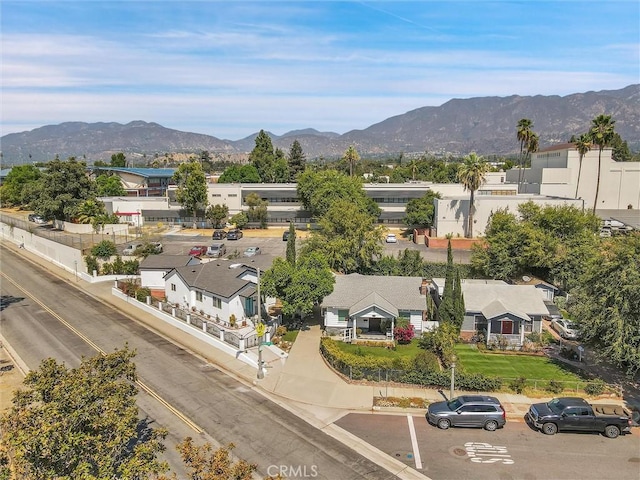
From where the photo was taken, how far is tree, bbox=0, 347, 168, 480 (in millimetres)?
12280

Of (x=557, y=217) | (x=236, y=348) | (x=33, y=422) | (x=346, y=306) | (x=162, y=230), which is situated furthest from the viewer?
(x=162, y=230)

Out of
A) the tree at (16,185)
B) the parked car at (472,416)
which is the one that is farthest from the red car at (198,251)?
the tree at (16,185)

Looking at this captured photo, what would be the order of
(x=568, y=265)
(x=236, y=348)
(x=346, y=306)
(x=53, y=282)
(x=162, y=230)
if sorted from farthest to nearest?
1. (x=162, y=230)
2. (x=53, y=282)
3. (x=568, y=265)
4. (x=346, y=306)
5. (x=236, y=348)

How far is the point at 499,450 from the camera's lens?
21.8 meters

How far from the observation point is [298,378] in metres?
29.0

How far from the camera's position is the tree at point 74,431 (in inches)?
483

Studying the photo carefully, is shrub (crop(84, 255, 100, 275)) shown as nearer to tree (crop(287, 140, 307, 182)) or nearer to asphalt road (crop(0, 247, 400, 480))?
asphalt road (crop(0, 247, 400, 480))

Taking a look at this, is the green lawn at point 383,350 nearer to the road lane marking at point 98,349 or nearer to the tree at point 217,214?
the road lane marking at point 98,349

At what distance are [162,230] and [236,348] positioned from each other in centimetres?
5839

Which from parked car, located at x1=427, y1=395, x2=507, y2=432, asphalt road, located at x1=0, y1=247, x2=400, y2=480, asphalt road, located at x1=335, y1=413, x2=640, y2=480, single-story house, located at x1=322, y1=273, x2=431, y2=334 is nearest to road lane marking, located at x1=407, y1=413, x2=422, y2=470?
asphalt road, located at x1=335, y1=413, x2=640, y2=480

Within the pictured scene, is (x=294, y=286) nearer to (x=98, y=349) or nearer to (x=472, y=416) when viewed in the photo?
(x=98, y=349)

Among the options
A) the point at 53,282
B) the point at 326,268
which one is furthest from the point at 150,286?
the point at 326,268

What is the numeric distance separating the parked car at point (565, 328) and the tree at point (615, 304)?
6591 mm

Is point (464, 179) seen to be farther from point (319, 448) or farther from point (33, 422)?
point (33, 422)
